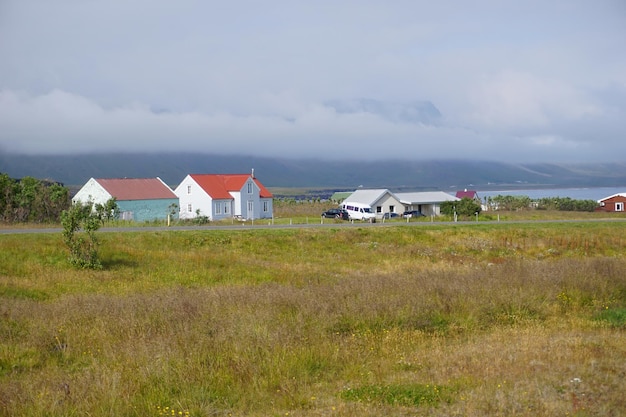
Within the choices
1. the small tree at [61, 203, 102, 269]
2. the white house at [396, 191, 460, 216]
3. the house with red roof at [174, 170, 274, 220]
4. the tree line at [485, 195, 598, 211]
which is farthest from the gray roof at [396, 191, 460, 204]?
the small tree at [61, 203, 102, 269]

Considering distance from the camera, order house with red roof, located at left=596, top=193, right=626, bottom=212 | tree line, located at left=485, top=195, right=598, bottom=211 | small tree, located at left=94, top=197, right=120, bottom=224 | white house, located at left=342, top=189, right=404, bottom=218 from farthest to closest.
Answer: house with red roof, located at left=596, top=193, right=626, bottom=212, tree line, located at left=485, top=195, right=598, bottom=211, white house, located at left=342, top=189, right=404, bottom=218, small tree, located at left=94, top=197, right=120, bottom=224

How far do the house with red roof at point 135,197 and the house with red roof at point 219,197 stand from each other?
56.2 inches

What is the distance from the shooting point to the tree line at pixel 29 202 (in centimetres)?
5256

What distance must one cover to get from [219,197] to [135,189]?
884 centimetres

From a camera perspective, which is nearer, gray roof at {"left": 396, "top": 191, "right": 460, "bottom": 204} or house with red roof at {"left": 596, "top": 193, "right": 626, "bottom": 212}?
gray roof at {"left": 396, "top": 191, "right": 460, "bottom": 204}

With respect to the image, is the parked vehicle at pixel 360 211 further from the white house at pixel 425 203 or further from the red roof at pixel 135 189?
the red roof at pixel 135 189

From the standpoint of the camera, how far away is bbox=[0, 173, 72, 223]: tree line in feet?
172

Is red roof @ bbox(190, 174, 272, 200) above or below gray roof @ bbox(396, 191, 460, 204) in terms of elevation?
above

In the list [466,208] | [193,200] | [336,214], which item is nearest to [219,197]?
[193,200]

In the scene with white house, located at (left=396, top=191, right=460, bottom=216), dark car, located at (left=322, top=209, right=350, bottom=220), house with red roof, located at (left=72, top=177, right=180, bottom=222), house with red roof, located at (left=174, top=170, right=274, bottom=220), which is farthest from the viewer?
white house, located at (left=396, top=191, right=460, bottom=216)

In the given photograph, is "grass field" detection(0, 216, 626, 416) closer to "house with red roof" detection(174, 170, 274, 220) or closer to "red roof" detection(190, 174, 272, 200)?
"house with red roof" detection(174, 170, 274, 220)

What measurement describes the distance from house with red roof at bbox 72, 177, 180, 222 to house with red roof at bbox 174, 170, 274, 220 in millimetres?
1428

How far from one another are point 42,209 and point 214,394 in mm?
51453

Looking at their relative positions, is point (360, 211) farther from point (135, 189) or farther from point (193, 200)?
point (135, 189)
